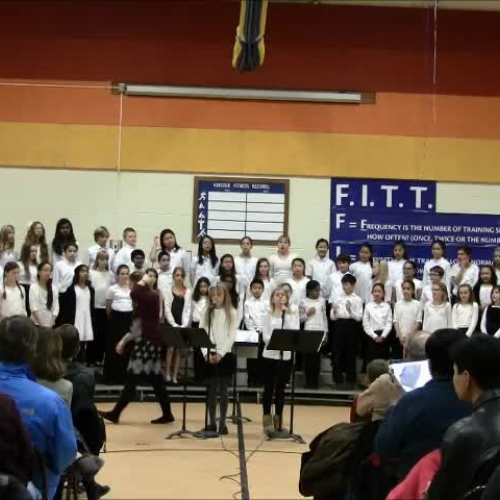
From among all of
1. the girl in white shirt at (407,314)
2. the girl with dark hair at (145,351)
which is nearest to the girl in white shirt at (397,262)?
the girl in white shirt at (407,314)

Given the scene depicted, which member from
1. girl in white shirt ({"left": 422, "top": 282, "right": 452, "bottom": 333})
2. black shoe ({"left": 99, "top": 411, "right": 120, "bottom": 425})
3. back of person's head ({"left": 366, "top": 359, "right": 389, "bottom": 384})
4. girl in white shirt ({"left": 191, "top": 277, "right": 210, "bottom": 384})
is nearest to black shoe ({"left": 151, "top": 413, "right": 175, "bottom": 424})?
black shoe ({"left": 99, "top": 411, "right": 120, "bottom": 425})

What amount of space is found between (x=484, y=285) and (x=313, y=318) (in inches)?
98.5

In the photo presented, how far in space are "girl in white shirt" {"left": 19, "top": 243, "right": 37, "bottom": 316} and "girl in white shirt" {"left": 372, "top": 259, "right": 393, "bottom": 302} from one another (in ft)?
16.4

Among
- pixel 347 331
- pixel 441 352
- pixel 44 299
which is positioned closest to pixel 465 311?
pixel 347 331

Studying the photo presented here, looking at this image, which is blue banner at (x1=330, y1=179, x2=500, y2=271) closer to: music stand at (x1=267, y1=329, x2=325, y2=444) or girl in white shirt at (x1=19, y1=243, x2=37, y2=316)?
girl in white shirt at (x1=19, y1=243, x2=37, y2=316)

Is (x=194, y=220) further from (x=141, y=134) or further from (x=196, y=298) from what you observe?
(x=196, y=298)

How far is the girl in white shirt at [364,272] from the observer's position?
1384 cm

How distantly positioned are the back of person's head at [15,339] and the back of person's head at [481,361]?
1919mm

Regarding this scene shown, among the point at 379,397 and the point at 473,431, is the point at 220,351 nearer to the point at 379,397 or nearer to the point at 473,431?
the point at 379,397

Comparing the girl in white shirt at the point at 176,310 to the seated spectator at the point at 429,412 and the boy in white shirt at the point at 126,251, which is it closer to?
the boy in white shirt at the point at 126,251

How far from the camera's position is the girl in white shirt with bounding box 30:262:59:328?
1205 centimetres

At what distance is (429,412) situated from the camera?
3.53 m

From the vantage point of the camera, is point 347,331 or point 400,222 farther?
point 400,222

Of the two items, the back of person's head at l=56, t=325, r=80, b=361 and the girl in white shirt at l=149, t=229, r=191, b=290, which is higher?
the girl in white shirt at l=149, t=229, r=191, b=290
